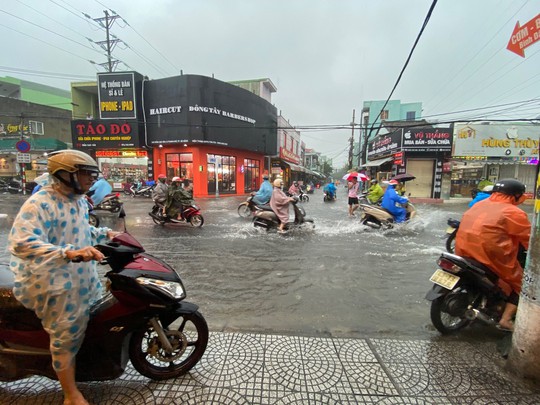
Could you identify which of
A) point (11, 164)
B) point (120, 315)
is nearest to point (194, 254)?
point (120, 315)

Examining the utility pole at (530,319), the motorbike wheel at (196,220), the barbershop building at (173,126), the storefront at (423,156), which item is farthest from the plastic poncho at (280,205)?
the storefront at (423,156)

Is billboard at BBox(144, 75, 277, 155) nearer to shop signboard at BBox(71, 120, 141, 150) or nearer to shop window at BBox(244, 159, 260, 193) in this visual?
shop signboard at BBox(71, 120, 141, 150)

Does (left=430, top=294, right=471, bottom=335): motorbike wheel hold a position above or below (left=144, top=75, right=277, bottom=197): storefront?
below

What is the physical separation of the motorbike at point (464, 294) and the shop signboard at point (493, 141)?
59.2 feet

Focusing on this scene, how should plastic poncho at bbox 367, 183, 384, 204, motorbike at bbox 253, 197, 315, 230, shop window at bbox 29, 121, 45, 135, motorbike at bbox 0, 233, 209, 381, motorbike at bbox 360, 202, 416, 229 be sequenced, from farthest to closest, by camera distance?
1. shop window at bbox 29, 121, 45, 135
2. plastic poncho at bbox 367, 183, 384, 204
3. motorbike at bbox 360, 202, 416, 229
4. motorbike at bbox 253, 197, 315, 230
5. motorbike at bbox 0, 233, 209, 381

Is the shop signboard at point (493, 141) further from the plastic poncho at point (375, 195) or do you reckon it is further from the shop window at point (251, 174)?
the shop window at point (251, 174)

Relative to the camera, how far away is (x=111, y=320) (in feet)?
6.31

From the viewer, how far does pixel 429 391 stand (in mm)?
2102

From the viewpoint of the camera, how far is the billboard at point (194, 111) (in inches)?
731

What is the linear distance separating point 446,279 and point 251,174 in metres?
23.0

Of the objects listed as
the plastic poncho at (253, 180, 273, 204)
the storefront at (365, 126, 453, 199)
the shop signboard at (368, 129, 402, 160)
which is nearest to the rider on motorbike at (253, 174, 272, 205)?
the plastic poncho at (253, 180, 273, 204)

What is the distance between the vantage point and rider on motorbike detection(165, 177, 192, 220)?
8508mm

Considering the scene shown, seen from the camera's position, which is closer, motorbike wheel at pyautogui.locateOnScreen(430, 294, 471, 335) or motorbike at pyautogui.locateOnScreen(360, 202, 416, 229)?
motorbike wheel at pyautogui.locateOnScreen(430, 294, 471, 335)

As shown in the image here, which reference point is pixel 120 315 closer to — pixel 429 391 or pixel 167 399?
pixel 167 399
